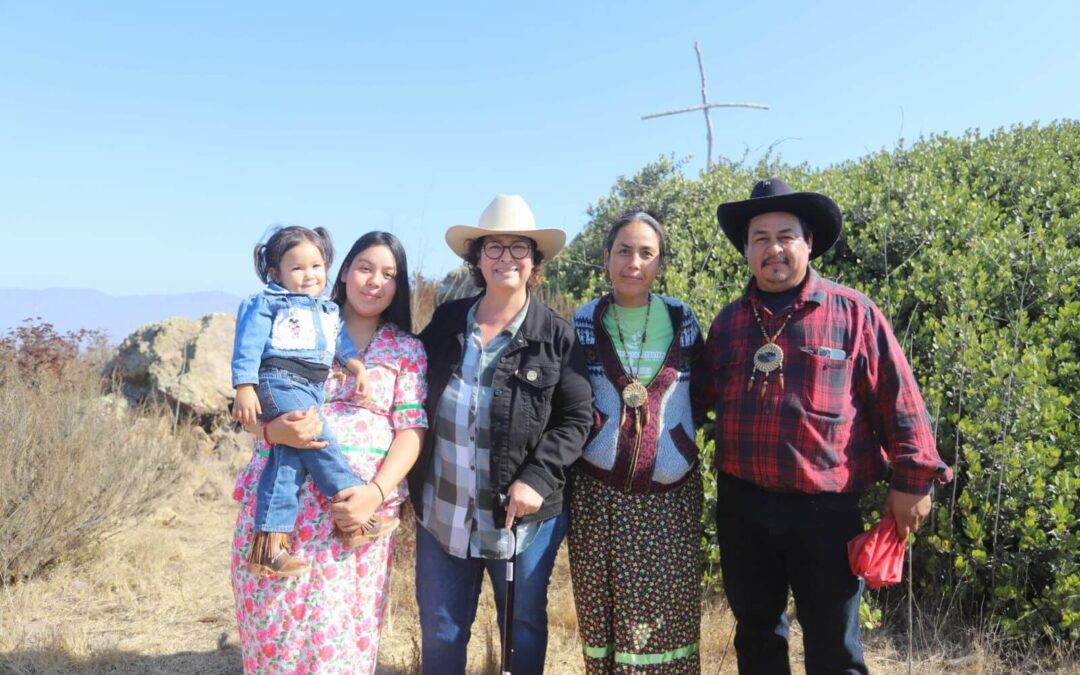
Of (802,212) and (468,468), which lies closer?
(468,468)

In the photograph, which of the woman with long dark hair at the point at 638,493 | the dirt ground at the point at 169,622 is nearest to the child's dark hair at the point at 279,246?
the woman with long dark hair at the point at 638,493

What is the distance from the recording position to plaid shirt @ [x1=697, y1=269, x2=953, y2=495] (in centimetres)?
258

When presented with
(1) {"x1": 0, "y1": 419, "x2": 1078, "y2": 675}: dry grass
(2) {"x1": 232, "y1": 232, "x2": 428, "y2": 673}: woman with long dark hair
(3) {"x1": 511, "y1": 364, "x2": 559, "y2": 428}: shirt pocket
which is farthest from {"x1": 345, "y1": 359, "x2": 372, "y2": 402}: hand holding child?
(1) {"x1": 0, "y1": 419, "x2": 1078, "y2": 675}: dry grass

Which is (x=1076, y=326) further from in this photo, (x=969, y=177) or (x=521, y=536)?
(x=521, y=536)

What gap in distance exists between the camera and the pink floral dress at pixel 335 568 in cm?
249

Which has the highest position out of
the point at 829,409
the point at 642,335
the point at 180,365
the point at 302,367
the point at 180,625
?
the point at 642,335

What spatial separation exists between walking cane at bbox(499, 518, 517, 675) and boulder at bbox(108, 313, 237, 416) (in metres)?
6.34

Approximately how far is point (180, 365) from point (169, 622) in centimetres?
429

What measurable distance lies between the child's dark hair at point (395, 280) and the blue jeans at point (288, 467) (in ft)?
1.57

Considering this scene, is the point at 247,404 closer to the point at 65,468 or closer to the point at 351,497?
the point at 351,497

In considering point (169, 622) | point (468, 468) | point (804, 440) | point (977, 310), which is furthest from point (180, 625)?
point (977, 310)

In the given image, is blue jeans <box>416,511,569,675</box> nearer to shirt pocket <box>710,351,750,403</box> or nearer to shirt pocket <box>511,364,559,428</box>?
shirt pocket <box>511,364,559,428</box>

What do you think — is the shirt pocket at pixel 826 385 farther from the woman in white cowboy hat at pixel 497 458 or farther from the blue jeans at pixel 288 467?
the blue jeans at pixel 288 467

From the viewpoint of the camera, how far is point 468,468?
273 cm
